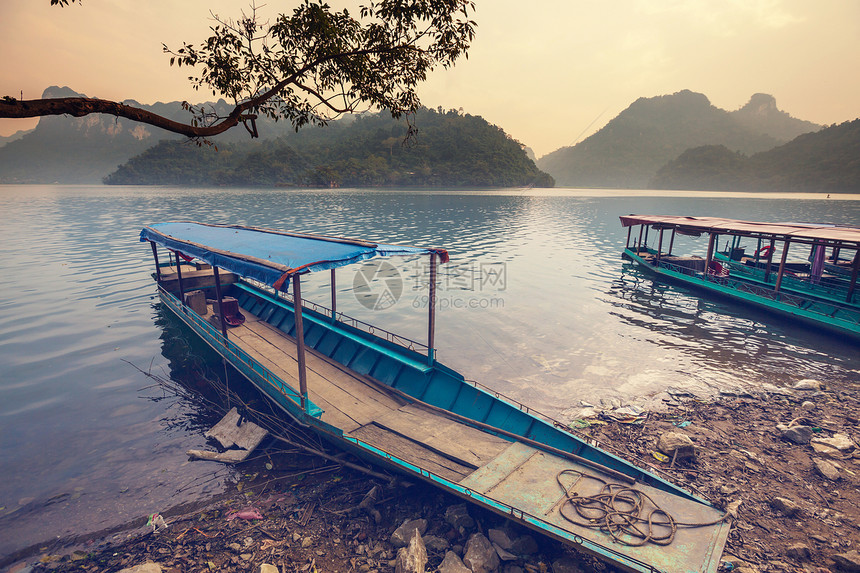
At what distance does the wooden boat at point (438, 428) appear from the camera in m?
5.57

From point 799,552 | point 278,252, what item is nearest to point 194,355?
point 278,252

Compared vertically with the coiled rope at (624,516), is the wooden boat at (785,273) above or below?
above

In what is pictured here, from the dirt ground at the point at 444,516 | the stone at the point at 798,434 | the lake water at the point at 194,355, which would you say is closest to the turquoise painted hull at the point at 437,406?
the dirt ground at the point at 444,516

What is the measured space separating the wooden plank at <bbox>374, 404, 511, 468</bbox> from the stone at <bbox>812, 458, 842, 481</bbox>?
6.63 m

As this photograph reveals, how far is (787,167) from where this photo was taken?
142m

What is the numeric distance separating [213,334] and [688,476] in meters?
13.4

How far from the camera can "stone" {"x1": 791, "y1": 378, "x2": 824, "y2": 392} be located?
12031mm

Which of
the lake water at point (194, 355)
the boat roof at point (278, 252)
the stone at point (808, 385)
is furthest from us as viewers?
the stone at point (808, 385)

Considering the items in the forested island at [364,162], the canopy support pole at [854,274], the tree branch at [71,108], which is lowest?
the canopy support pole at [854,274]

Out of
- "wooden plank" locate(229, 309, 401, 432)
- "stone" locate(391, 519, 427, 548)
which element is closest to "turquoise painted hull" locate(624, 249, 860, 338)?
"wooden plank" locate(229, 309, 401, 432)

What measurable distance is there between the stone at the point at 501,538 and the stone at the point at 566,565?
0.70 metres

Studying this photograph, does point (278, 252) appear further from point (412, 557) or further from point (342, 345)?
point (412, 557)

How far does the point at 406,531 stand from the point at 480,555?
1.30 meters

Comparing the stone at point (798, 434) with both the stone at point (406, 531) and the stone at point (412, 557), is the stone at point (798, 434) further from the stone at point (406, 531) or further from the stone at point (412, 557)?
the stone at point (412, 557)
